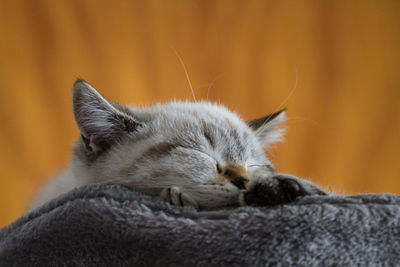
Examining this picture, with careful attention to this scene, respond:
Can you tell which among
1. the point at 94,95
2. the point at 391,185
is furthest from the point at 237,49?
the point at 94,95

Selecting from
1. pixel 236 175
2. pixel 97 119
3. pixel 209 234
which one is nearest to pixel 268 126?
pixel 236 175

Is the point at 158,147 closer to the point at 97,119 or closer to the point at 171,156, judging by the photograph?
the point at 171,156

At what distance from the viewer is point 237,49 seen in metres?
2.03

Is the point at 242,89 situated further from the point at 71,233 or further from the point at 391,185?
the point at 71,233

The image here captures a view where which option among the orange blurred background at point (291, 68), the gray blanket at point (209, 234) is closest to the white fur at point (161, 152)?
the gray blanket at point (209, 234)

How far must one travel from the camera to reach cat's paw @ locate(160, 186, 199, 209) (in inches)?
29.9

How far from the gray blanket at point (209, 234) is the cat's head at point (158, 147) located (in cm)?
20

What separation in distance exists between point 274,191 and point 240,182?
0.16 m

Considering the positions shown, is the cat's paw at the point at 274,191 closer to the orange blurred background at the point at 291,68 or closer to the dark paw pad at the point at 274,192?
the dark paw pad at the point at 274,192

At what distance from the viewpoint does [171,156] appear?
94cm

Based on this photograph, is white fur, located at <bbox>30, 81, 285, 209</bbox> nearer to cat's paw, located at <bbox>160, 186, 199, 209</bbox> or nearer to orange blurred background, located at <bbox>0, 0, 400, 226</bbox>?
cat's paw, located at <bbox>160, 186, 199, 209</bbox>

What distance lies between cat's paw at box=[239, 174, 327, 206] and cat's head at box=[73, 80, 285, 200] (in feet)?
0.34

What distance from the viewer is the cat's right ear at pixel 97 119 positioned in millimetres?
1000

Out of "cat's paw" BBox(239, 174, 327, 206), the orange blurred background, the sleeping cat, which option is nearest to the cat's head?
the sleeping cat
